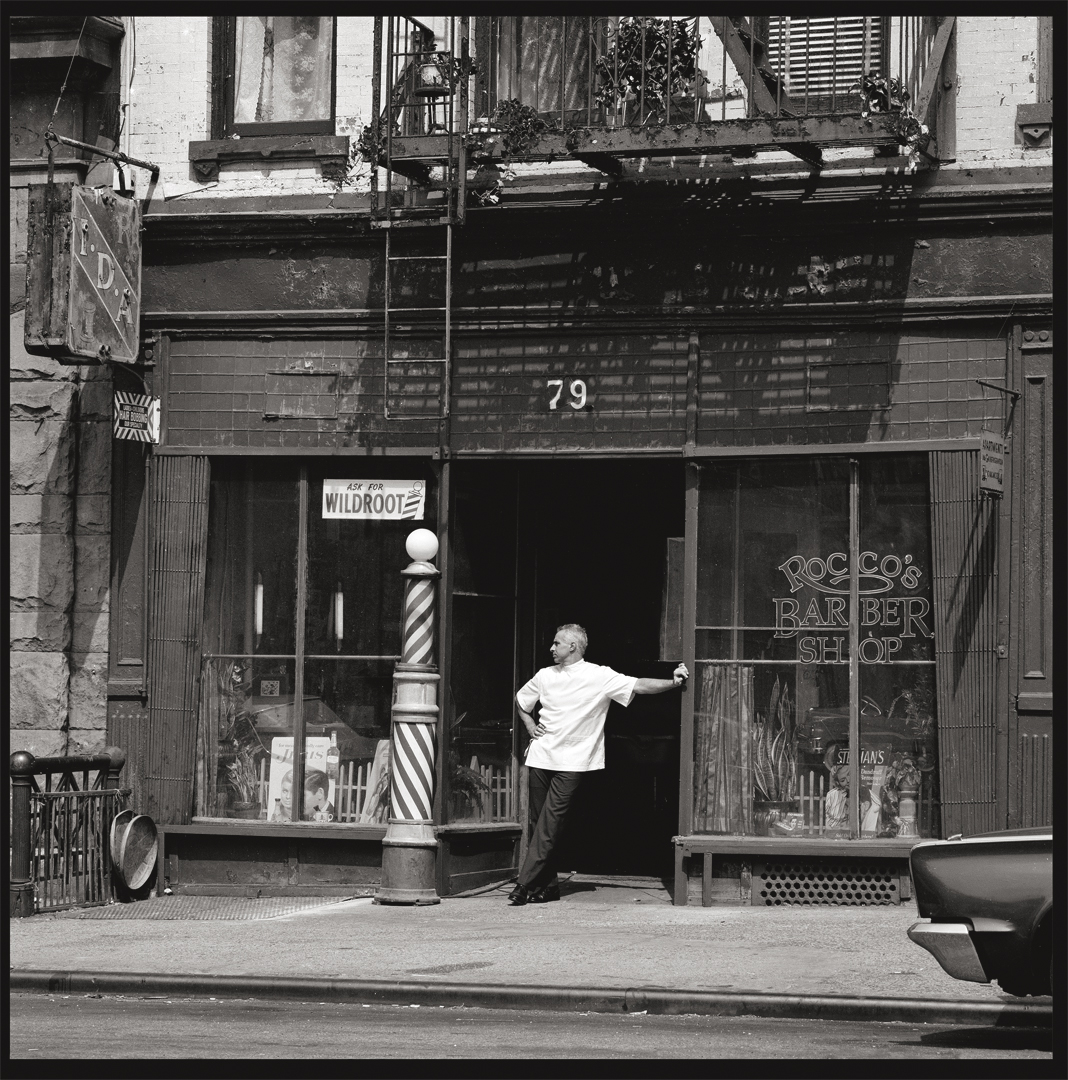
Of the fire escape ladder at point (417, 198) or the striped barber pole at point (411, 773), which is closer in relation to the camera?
the striped barber pole at point (411, 773)

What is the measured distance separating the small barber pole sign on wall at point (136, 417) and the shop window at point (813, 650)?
4.24 meters

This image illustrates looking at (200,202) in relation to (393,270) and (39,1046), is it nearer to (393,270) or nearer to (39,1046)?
(393,270)

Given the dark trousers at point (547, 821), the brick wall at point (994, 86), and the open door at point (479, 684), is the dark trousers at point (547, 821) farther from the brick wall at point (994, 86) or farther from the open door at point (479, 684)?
the brick wall at point (994, 86)

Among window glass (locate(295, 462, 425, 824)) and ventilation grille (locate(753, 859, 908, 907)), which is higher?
window glass (locate(295, 462, 425, 824))

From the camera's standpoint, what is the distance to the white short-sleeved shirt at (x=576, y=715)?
1297 cm

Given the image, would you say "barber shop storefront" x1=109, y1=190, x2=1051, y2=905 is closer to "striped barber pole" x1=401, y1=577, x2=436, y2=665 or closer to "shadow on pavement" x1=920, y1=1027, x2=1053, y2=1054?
"striped barber pole" x1=401, y1=577, x2=436, y2=665

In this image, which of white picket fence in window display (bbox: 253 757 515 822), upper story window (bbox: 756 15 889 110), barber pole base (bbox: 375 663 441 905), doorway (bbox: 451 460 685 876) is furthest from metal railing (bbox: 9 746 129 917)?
upper story window (bbox: 756 15 889 110)

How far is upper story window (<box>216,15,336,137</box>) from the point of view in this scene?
1425cm

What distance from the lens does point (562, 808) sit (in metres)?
12.8

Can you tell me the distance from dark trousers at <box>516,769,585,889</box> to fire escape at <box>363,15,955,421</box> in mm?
2800

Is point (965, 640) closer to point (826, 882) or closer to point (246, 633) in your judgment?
point (826, 882)

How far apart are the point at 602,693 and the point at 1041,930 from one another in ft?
18.5

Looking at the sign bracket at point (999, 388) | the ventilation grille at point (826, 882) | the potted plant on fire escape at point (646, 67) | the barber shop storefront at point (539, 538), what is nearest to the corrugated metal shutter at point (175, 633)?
the barber shop storefront at point (539, 538)
